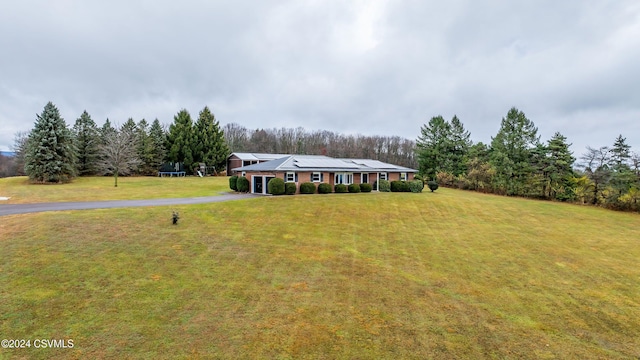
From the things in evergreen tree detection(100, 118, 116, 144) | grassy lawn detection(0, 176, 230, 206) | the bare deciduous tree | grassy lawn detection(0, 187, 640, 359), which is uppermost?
evergreen tree detection(100, 118, 116, 144)

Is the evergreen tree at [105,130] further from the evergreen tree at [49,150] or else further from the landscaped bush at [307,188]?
the landscaped bush at [307,188]

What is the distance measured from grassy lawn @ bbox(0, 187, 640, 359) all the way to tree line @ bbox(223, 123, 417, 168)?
63.8m

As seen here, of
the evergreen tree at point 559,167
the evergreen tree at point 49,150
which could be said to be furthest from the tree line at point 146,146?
the evergreen tree at point 559,167

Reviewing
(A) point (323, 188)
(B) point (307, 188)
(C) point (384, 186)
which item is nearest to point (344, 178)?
(A) point (323, 188)

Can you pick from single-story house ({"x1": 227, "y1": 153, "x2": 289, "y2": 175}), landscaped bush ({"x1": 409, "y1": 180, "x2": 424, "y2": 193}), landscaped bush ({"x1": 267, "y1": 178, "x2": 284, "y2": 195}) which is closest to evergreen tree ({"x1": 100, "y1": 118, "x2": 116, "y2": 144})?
single-story house ({"x1": 227, "y1": 153, "x2": 289, "y2": 175})

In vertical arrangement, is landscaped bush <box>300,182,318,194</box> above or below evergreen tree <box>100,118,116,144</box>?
below

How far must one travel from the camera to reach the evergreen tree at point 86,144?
45.7 m

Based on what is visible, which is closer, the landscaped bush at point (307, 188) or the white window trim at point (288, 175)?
the landscaped bush at point (307, 188)

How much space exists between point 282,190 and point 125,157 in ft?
106

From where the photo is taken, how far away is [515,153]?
134ft

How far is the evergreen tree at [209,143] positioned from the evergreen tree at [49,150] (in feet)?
59.9

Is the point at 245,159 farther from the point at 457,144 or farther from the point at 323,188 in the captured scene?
the point at 457,144

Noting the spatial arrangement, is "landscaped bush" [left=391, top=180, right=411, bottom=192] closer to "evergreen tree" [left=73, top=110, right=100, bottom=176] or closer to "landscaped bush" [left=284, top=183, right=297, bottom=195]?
"landscaped bush" [left=284, top=183, right=297, bottom=195]

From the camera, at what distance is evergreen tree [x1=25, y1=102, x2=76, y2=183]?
113 ft
